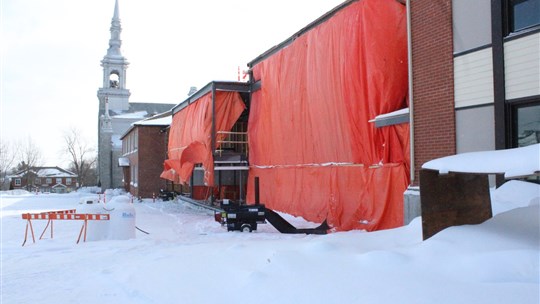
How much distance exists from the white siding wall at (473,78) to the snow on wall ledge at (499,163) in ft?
10.1

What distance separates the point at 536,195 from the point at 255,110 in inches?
532

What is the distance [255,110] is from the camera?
1938 cm

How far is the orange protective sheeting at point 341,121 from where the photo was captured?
11211mm

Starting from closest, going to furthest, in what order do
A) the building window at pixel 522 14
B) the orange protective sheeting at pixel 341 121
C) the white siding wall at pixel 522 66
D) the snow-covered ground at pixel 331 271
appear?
the snow-covered ground at pixel 331 271 < the white siding wall at pixel 522 66 < the building window at pixel 522 14 < the orange protective sheeting at pixel 341 121

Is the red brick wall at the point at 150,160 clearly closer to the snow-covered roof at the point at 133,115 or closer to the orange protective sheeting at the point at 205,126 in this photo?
the orange protective sheeting at the point at 205,126

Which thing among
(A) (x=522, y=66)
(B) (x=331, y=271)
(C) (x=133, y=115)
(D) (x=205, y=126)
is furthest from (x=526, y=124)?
(C) (x=133, y=115)

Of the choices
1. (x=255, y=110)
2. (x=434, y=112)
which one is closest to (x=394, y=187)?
(x=434, y=112)

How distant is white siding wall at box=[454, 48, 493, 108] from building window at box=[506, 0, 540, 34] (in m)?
0.57

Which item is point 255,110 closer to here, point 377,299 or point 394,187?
point 394,187

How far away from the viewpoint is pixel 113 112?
64.6 metres

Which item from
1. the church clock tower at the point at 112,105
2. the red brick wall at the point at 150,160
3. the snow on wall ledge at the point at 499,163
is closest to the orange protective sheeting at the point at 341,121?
the snow on wall ledge at the point at 499,163

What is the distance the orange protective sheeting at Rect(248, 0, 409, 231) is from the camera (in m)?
11.2

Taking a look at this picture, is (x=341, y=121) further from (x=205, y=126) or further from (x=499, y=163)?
(x=205, y=126)

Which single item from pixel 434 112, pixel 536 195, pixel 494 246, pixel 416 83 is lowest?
pixel 494 246
